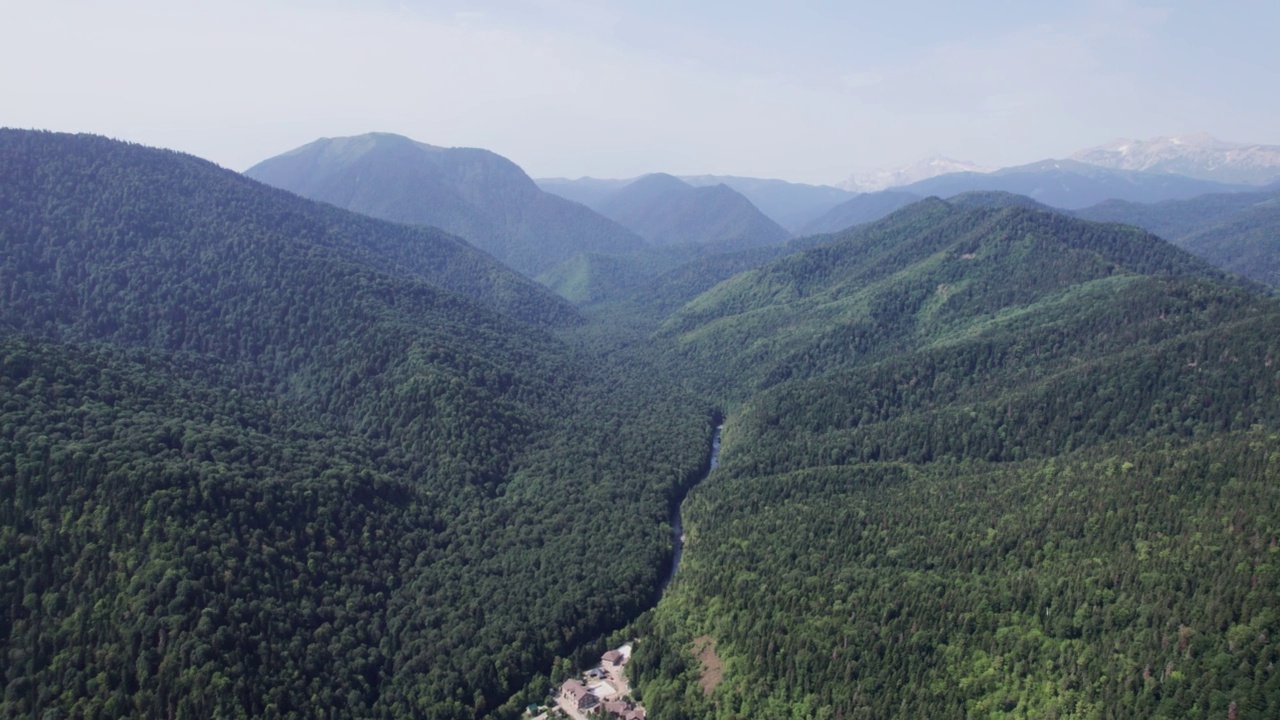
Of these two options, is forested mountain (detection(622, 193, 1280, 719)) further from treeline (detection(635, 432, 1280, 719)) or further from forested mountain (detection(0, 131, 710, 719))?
forested mountain (detection(0, 131, 710, 719))

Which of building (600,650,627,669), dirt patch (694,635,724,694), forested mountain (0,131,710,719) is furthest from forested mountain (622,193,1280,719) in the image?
forested mountain (0,131,710,719)

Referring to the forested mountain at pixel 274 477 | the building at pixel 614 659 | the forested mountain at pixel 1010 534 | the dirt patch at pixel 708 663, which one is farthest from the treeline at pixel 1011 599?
the forested mountain at pixel 274 477

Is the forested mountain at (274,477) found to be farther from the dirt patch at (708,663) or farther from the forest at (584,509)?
the dirt patch at (708,663)

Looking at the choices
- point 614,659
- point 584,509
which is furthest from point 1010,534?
point 584,509

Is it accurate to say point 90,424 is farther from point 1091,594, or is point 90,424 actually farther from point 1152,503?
point 1152,503

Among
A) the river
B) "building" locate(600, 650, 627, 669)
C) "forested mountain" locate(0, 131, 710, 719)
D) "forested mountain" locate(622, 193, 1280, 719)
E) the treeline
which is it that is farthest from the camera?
the river

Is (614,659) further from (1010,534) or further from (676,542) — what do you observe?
(1010,534)
